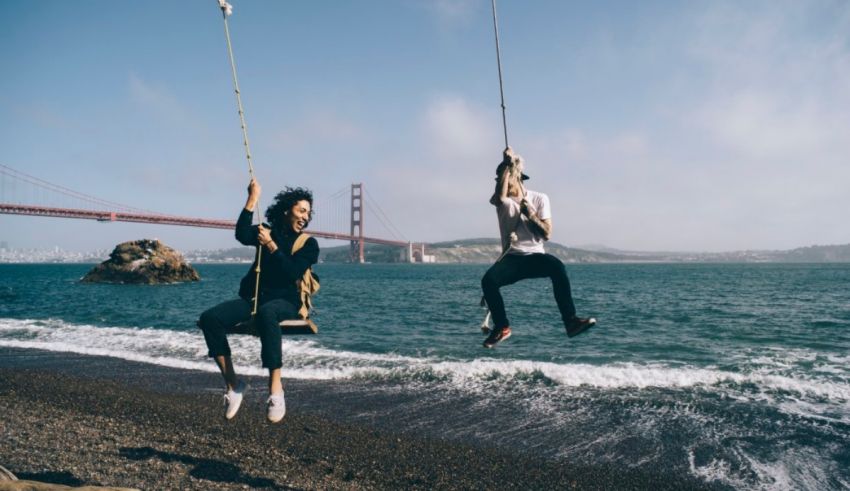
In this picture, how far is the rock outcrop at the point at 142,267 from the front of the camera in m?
78.5

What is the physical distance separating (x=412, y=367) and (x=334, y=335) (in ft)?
32.7

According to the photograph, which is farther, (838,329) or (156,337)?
(838,329)

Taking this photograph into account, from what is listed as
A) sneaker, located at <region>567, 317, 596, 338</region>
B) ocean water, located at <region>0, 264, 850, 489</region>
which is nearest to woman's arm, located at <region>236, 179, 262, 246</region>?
sneaker, located at <region>567, 317, 596, 338</region>

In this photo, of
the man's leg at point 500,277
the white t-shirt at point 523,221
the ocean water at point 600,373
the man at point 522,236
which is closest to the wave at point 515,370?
the ocean water at point 600,373

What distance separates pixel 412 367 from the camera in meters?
19.5

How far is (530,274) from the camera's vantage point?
19.5ft

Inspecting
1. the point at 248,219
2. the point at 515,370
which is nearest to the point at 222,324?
the point at 248,219

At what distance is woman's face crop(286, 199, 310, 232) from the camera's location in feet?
18.4

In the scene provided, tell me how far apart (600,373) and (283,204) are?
15938mm

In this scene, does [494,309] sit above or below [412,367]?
above

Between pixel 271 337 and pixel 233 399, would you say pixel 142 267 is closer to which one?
pixel 233 399

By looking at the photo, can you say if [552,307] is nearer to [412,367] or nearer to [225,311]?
[412,367]

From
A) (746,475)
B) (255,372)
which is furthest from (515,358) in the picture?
(746,475)

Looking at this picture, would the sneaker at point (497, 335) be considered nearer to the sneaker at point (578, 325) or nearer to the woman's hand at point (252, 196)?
the sneaker at point (578, 325)
